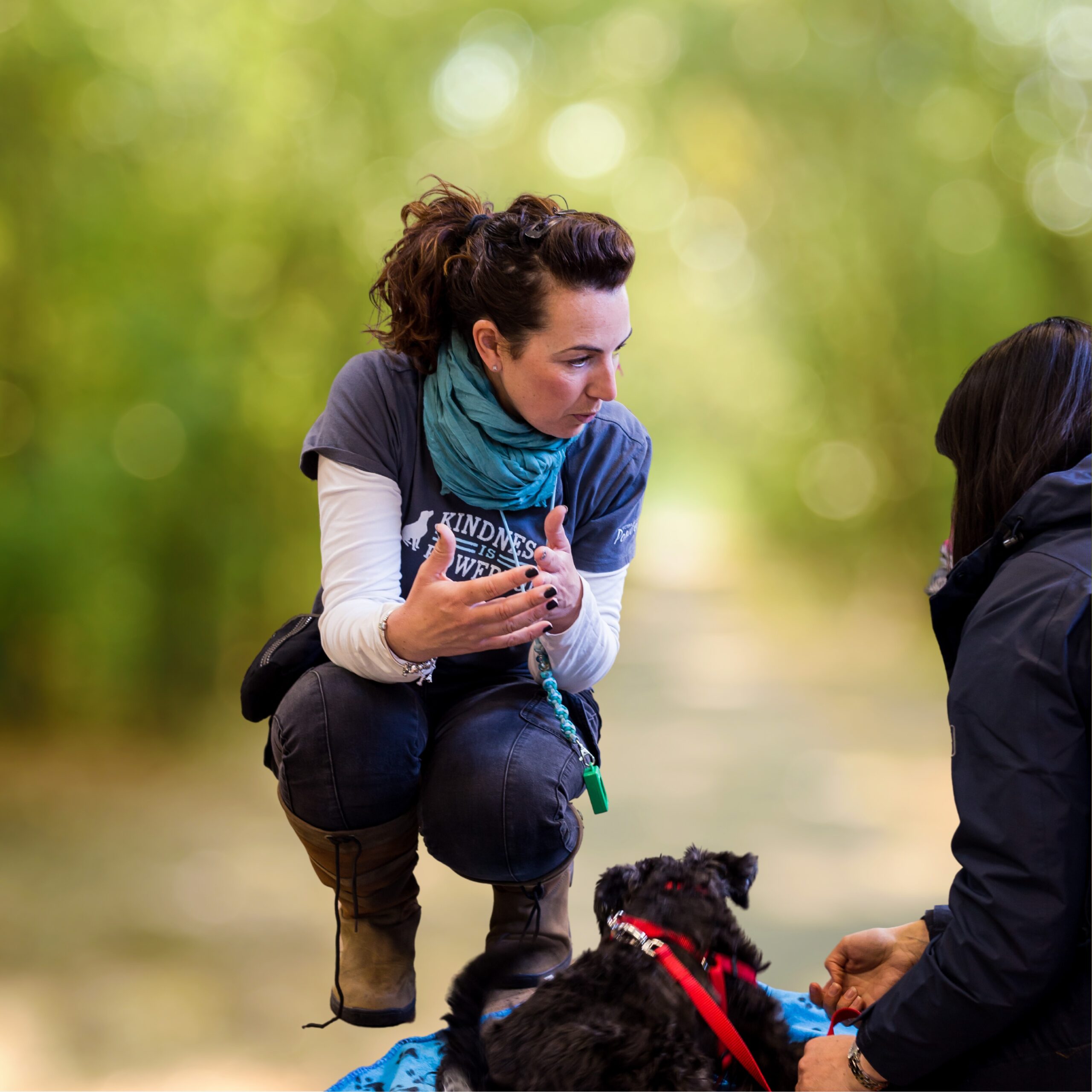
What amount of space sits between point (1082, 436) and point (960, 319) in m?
2.27

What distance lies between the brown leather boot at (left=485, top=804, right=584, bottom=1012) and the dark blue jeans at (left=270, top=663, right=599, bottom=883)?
0.06m

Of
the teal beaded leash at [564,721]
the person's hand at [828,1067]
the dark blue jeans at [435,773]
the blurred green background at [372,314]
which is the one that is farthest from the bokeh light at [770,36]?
the person's hand at [828,1067]

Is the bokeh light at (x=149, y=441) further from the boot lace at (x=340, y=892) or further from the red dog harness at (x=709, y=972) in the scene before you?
the red dog harness at (x=709, y=972)

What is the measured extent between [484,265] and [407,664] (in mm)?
591

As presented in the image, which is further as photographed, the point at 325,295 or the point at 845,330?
the point at 845,330

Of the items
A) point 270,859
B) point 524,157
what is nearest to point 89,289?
point 524,157

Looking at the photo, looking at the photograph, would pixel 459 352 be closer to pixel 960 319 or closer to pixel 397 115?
pixel 397 115

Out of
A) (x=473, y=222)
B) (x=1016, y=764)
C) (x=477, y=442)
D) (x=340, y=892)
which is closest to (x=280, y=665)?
(x=340, y=892)

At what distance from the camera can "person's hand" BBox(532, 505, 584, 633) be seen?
1.40 meters

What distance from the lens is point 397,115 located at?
3.03 meters

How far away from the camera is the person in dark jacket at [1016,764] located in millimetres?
978

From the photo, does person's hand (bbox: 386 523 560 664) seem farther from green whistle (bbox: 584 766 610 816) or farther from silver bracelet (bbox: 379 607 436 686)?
green whistle (bbox: 584 766 610 816)

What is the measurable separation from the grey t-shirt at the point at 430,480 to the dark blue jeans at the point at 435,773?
224 mm

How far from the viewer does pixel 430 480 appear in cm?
159
